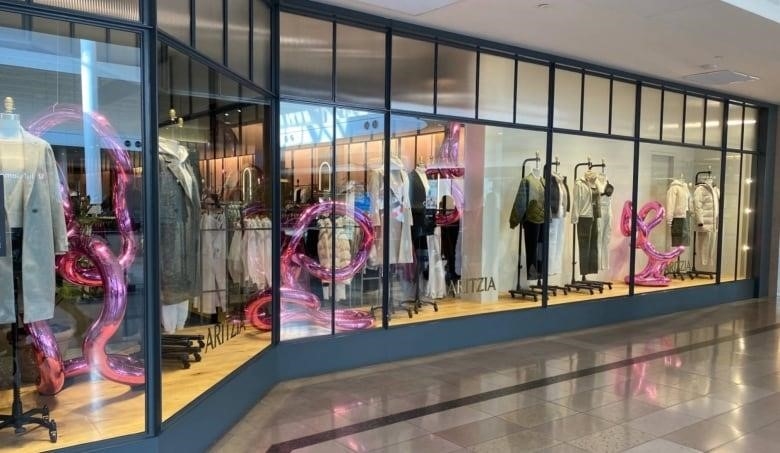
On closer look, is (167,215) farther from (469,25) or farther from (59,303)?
(469,25)

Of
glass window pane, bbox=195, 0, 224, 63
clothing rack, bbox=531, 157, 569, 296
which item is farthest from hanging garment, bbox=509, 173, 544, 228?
glass window pane, bbox=195, 0, 224, 63

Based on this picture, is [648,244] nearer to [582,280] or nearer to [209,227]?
[582,280]

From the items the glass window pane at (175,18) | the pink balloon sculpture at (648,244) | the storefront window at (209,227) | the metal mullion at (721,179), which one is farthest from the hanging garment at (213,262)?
the metal mullion at (721,179)

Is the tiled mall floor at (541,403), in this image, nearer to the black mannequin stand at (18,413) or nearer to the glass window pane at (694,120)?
the black mannequin stand at (18,413)

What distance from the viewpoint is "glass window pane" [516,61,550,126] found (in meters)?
6.30

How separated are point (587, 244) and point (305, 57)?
4.74 metres

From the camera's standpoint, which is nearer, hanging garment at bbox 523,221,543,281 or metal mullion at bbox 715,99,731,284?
hanging garment at bbox 523,221,543,281

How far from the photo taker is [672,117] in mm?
8016

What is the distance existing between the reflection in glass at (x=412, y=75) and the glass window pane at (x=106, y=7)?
2.78 m

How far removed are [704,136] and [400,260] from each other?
557 cm

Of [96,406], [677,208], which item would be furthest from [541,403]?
[677,208]

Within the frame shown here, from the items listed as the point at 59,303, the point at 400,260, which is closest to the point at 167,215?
the point at 59,303

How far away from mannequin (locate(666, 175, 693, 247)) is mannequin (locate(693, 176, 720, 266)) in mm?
278

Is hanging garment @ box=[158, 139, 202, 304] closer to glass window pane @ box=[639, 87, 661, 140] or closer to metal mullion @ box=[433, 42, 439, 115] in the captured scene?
metal mullion @ box=[433, 42, 439, 115]
